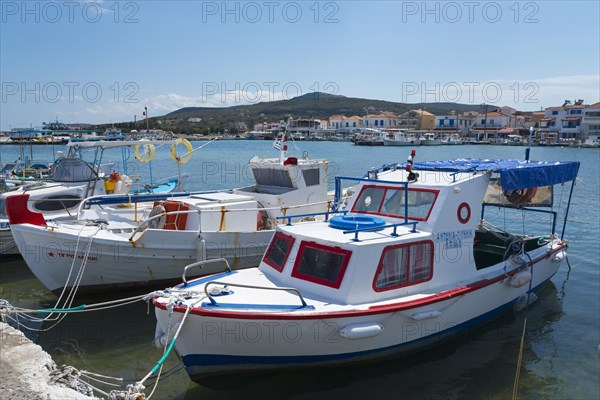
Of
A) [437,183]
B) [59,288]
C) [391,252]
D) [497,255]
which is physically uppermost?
[437,183]

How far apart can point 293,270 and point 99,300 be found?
655 centimetres

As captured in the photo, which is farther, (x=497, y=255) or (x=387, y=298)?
(x=497, y=255)

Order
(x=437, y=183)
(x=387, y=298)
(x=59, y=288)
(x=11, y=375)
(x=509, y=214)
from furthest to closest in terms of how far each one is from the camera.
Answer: (x=509, y=214)
(x=59, y=288)
(x=437, y=183)
(x=387, y=298)
(x=11, y=375)

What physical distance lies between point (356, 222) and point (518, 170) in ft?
13.7

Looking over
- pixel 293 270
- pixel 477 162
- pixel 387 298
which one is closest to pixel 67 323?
pixel 293 270

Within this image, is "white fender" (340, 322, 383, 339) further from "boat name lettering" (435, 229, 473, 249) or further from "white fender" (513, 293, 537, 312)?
"white fender" (513, 293, 537, 312)

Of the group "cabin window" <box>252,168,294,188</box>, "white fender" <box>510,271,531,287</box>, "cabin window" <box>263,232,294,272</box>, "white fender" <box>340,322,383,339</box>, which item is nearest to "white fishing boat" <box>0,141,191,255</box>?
"cabin window" <box>252,168,294,188</box>

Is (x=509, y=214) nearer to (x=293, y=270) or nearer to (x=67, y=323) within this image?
(x=293, y=270)

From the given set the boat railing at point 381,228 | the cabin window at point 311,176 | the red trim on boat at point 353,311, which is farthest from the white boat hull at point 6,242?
the boat railing at point 381,228

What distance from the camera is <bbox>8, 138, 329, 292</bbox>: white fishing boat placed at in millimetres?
11562

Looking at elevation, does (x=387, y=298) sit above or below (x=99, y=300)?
above

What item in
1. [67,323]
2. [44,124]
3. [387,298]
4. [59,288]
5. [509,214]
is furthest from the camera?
[44,124]

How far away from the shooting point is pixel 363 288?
7.82 m

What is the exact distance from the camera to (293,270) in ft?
27.4
